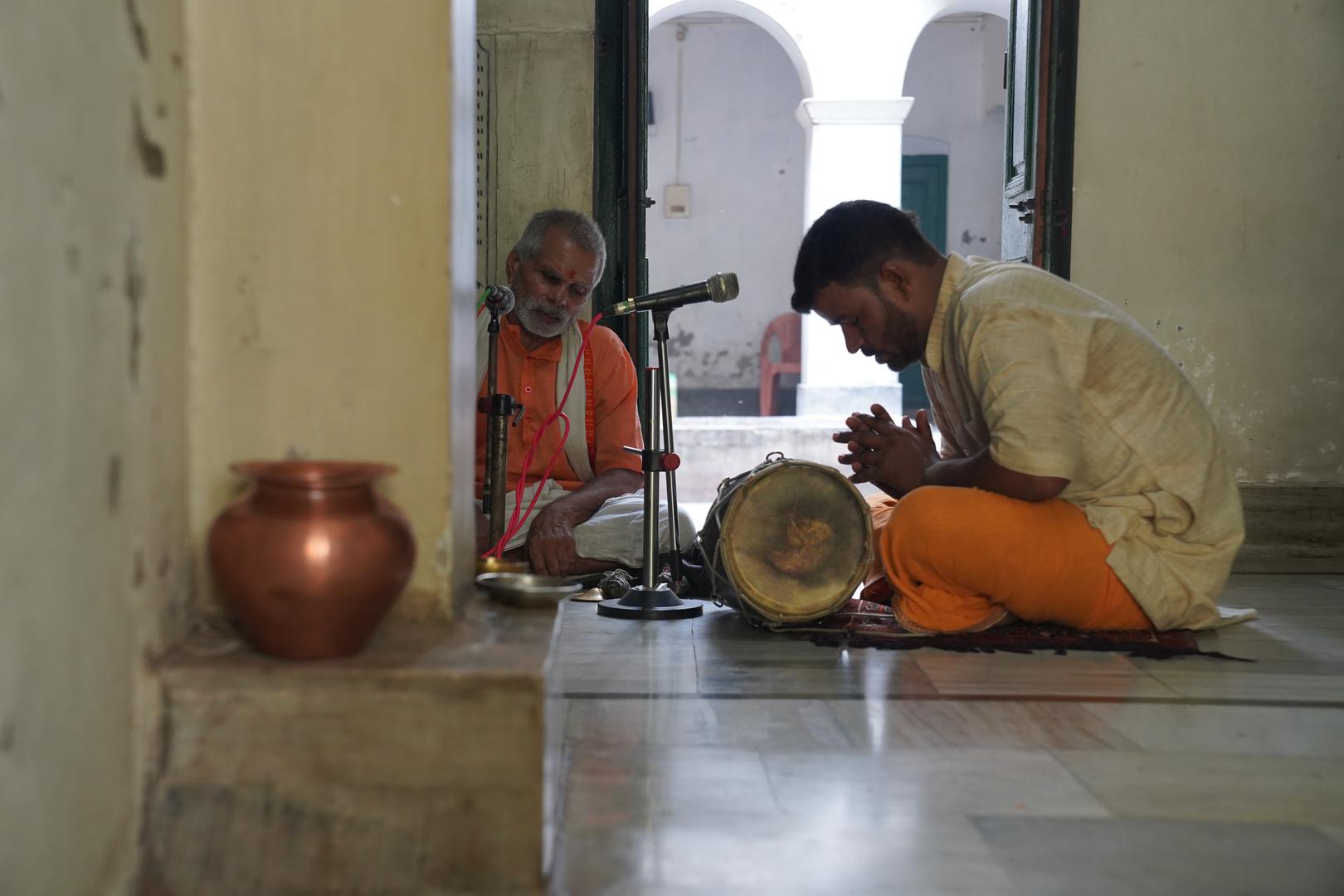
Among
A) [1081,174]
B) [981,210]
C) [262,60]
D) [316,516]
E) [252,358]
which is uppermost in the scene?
[981,210]

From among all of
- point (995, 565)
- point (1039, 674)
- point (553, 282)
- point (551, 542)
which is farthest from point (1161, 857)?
point (553, 282)

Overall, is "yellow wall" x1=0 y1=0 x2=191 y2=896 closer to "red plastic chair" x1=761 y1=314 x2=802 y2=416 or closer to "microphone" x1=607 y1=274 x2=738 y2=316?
"microphone" x1=607 y1=274 x2=738 y2=316

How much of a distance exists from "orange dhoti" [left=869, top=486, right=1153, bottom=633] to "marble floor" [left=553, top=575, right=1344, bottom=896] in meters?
0.20

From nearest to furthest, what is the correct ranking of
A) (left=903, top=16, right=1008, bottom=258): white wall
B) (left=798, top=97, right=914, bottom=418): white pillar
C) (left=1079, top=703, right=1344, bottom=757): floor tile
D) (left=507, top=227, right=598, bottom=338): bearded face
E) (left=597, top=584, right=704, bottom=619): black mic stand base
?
1. (left=1079, top=703, right=1344, bottom=757): floor tile
2. (left=597, top=584, right=704, bottom=619): black mic stand base
3. (left=507, top=227, right=598, bottom=338): bearded face
4. (left=798, top=97, right=914, bottom=418): white pillar
5. (left=903, top=16, right=1008, bottom=258): white wall

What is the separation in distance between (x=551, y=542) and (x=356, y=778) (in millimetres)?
2268

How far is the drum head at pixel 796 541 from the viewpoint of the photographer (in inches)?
133

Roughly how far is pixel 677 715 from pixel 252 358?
113 cm

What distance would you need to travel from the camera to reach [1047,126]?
16.8 ft

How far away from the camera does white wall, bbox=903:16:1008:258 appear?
12664 millimetres

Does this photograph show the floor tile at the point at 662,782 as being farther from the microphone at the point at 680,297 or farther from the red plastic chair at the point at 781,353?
the red plastic chair at the point at 781,353

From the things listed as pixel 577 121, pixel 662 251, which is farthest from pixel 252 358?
pixel 662 251

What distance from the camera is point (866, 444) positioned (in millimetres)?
3564

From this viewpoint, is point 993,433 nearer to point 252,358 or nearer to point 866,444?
point 866,444

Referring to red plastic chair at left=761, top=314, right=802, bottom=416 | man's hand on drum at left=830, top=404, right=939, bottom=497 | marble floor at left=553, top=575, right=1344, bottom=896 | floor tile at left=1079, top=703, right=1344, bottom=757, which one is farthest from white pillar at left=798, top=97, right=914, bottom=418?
floor tile at left=1079, top=703, right=1344, bottom=757
